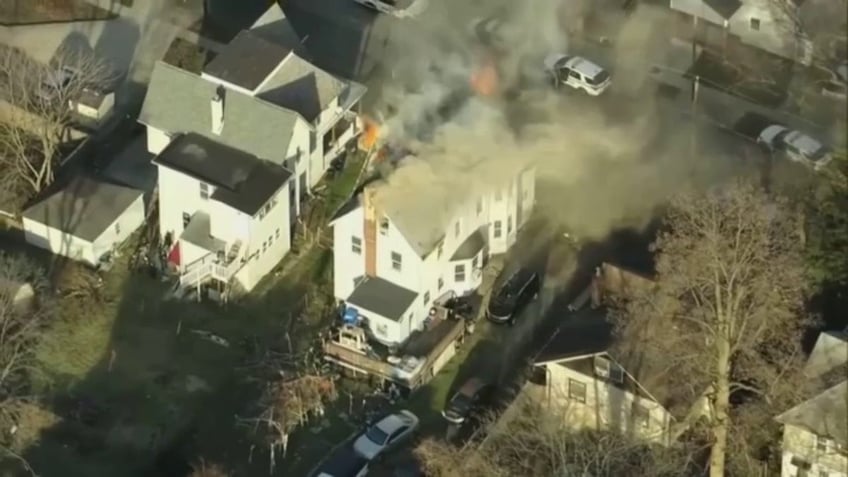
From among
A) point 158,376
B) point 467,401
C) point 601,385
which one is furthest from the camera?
point 158,376

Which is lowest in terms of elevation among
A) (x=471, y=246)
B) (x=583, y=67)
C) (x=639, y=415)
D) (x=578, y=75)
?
(x=471, y=246)

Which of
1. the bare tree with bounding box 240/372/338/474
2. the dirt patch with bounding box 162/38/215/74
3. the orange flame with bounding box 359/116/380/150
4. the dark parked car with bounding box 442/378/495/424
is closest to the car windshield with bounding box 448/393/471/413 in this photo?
the dark parked car with bounding box 442/378/495/424

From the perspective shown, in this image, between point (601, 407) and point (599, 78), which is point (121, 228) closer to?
point (601, 407)

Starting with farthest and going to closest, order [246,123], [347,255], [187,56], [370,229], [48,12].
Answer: [48,12]
[187,56]
[246,123]
[347,255]
[370,229]

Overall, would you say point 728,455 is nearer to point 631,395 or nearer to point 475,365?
point 631,395

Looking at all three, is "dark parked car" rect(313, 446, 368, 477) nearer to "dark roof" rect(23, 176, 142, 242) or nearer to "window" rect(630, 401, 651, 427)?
"window" rect(630, 401, 651, 427)

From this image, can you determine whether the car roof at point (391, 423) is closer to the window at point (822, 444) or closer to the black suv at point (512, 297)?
the black suv at point (512, 297)

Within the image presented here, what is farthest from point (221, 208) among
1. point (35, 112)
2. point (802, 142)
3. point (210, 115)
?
point (802, 142)
